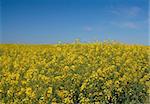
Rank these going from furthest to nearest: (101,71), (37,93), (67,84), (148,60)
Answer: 1. (148,60)
2. (101,71)
3. (67,84)
4. (37,93)

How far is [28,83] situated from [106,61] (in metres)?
2.46

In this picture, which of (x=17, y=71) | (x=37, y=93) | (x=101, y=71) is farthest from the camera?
(x=17, y=71)

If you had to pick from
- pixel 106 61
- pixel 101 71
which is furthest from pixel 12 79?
pixel 106 61

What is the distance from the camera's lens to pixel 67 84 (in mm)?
8039

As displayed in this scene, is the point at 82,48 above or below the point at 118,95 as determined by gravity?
above

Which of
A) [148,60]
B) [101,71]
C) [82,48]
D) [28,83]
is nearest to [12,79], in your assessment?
[28,83]

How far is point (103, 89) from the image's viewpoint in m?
8.34

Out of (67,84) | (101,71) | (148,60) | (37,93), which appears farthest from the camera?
(148,60)

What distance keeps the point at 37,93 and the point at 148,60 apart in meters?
5.25

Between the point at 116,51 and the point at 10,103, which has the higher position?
the point at 116,51

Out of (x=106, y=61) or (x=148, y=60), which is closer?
(x=106, y=61)

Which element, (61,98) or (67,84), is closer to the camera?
(61,98)

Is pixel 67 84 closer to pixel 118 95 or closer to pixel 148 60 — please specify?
pixel 118 95

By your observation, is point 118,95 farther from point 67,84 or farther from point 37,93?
point 37,93
